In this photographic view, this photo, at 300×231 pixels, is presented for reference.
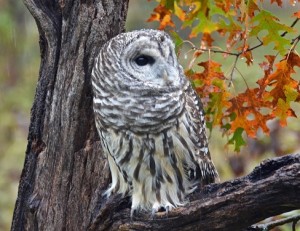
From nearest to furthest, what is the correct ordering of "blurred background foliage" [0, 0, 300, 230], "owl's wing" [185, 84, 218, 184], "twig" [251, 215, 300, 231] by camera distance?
"twig" [251, 215, 300, 231] → "owl's wing" [185, 84, 218, 184] → "blurred background foliage" [0, 0, 300, 230]

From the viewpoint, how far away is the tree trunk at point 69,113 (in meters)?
4.06

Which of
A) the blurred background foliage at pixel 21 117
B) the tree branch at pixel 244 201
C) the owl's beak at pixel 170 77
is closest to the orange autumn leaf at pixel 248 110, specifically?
the owl's beak at pixel 170 77

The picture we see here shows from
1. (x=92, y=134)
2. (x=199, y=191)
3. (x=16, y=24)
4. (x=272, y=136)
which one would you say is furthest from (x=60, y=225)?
(x=16, y=24)

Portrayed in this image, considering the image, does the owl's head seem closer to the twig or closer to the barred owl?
the barred owl

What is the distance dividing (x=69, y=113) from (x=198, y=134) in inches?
27.0

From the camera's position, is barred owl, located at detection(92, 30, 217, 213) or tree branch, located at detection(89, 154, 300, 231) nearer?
tree branch, located at detection(89, 154, 300, 231)

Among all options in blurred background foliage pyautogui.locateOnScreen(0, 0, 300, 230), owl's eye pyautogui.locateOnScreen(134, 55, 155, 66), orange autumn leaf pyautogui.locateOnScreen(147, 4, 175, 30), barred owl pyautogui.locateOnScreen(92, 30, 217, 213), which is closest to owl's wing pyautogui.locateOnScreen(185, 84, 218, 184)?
barred owl pyautogui.locateOnScreen(92, 30, 217, 213)

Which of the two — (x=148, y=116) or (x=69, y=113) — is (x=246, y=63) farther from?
(x=69, y=113)

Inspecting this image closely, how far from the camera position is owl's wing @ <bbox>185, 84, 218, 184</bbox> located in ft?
12.9

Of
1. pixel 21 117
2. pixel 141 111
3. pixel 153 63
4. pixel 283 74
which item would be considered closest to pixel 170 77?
pixel 153 63

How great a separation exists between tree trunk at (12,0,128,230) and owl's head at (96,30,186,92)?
20cm

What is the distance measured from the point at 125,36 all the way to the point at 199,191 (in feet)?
2.85

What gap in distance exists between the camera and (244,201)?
10.8ft

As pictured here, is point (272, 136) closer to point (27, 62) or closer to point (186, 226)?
point (186, 226)
